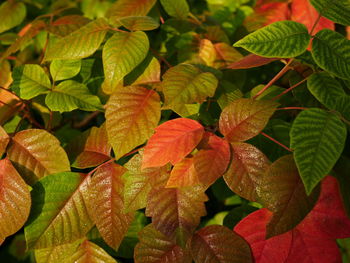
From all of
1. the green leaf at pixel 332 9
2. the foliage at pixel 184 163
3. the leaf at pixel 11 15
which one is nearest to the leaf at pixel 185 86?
the foliage at pixel 184 163

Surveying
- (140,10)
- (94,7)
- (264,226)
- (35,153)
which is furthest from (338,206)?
(94,7)

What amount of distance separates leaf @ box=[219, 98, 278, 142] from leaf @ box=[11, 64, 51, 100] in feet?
1.35

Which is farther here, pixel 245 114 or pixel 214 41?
pixel 214 41

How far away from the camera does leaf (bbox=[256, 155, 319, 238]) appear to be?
0.60 meters

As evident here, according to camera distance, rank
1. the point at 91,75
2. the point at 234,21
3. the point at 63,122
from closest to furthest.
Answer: the point at 91,75
the point at 63,122
the point at 234,21

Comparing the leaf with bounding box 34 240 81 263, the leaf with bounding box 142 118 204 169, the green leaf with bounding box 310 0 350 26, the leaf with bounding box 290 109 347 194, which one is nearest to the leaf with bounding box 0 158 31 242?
the leaf with bounding box 34 240 81 263

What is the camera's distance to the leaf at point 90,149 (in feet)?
2.48

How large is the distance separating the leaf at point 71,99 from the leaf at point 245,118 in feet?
0.89

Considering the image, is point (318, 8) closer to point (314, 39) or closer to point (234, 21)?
point (314, 39)

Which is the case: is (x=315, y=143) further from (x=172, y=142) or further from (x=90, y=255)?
(x=90, y=255)

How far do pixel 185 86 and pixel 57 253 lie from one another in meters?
0.41

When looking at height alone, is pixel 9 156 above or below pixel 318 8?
below

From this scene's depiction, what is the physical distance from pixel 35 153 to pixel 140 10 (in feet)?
1.57

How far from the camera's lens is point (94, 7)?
142 centimetres
